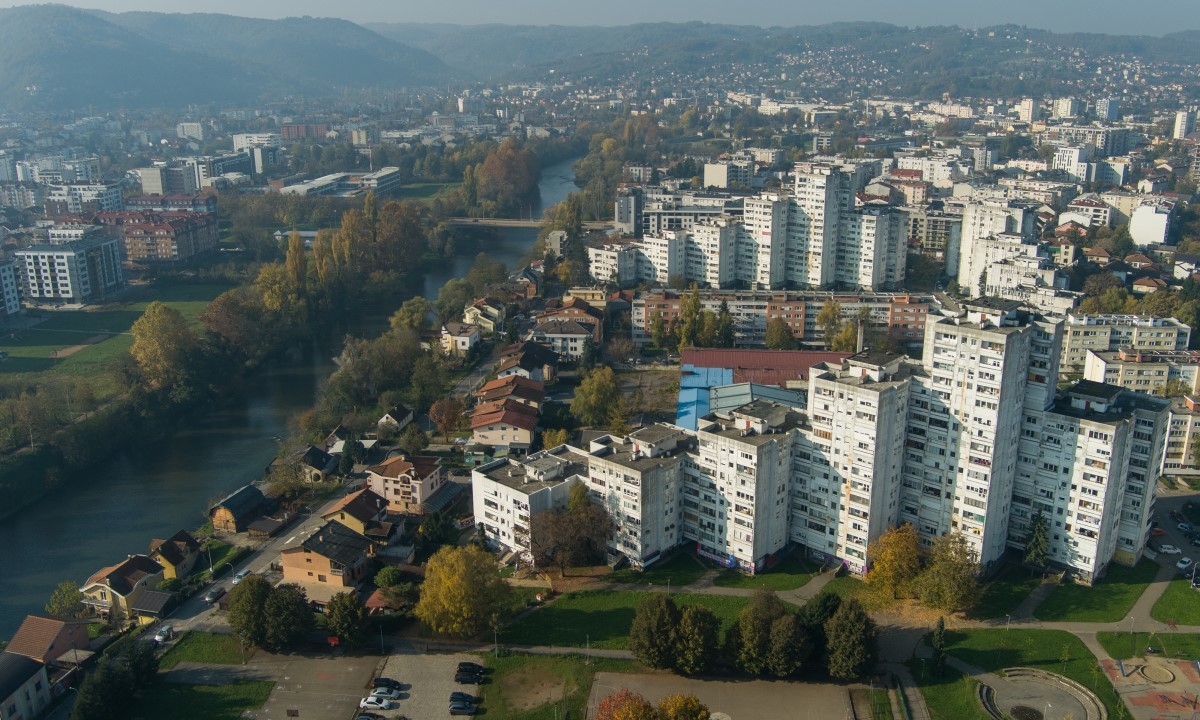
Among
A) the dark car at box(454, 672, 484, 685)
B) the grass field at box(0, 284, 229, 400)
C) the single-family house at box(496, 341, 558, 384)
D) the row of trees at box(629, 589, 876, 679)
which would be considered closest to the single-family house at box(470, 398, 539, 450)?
the single-family house at box(496, 341, 558, 384)

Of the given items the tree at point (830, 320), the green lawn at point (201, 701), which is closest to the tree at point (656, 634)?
the green lawn at point (201, 701)

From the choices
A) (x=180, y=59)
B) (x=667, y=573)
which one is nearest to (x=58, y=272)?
(x=667, y=573)

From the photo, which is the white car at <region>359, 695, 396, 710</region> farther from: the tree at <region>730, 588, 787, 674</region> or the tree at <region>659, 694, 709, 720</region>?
the tree at <region>730, 588, 787, 674</region>

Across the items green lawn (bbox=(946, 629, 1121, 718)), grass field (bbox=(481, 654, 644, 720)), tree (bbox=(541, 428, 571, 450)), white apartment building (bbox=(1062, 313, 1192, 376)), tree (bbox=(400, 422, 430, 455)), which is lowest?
grass field (bbox=(481, 654, 644, 720))

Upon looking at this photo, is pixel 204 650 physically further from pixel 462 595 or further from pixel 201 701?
pixel 462 595

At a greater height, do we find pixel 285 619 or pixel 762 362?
pixel 762 362

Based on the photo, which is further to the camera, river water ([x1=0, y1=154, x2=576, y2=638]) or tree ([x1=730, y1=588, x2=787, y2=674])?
river water ([x1=0, y1=154, x2=576, y2=638])

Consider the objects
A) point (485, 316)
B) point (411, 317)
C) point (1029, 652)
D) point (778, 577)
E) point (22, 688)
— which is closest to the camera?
point (22, 688)
